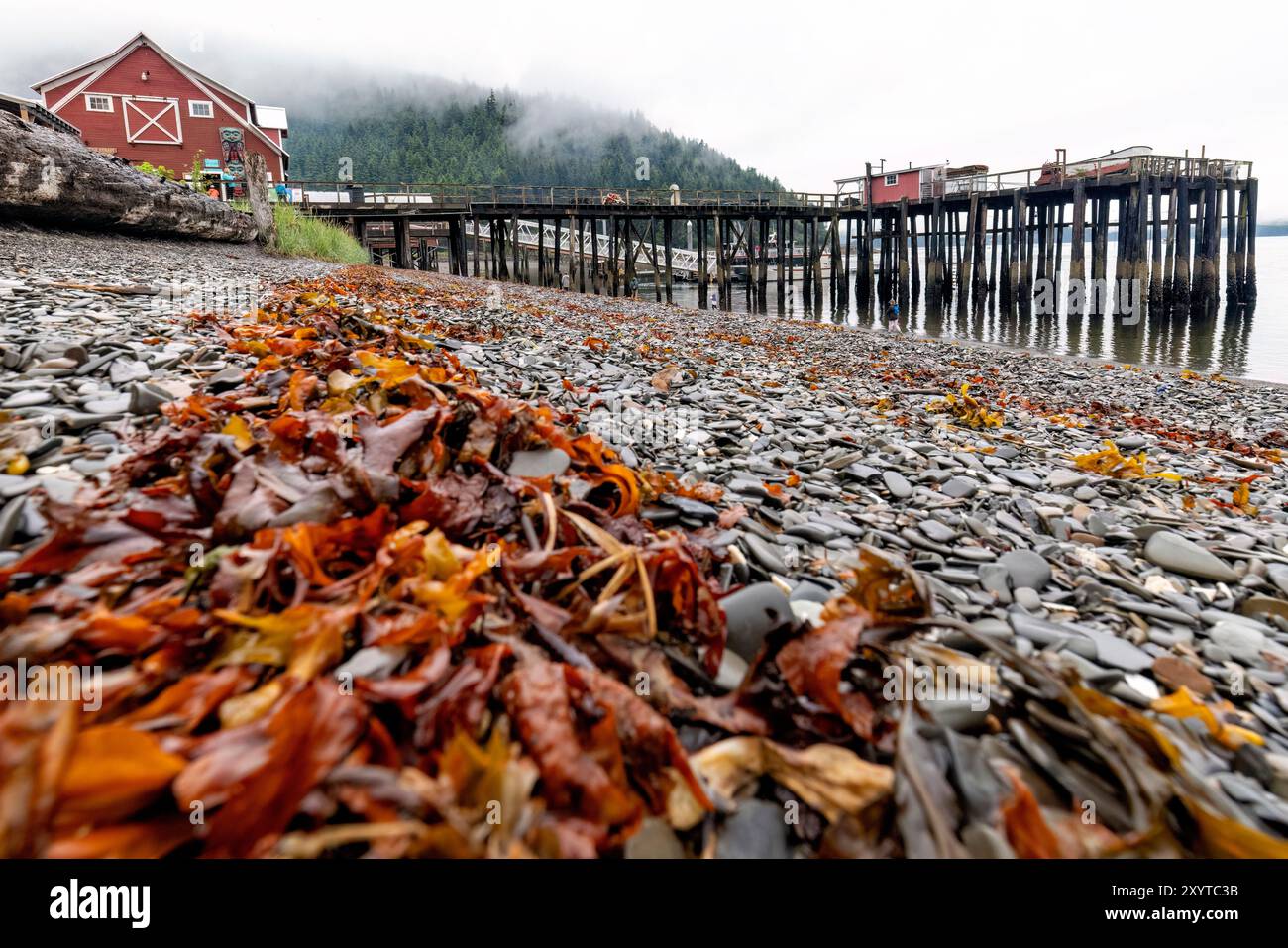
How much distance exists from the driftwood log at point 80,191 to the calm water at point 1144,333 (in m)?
20.8

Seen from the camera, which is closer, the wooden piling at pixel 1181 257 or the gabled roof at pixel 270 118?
the wooden piling at pixel 1181 257

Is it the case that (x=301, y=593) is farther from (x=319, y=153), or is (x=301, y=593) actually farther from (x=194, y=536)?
(x=319, y=153)

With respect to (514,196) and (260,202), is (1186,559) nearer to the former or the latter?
(260,202)

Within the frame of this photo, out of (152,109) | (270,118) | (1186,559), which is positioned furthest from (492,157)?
(1186,559)

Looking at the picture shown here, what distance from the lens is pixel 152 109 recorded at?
3269 cm

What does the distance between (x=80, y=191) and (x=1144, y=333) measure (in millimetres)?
29268

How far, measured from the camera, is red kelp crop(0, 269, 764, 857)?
976 millimetres

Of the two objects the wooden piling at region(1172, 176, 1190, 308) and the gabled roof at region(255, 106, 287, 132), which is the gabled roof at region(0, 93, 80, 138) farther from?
the wooden piling at region(1172, 176, 1190, 308)

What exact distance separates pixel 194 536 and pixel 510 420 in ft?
3.58

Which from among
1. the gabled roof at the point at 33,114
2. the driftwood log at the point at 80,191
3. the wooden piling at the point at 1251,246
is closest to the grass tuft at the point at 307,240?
the driftwood log at the point at 80,191

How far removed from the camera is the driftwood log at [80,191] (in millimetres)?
9078

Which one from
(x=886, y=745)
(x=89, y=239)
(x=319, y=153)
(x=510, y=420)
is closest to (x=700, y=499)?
(x=510, y=420)

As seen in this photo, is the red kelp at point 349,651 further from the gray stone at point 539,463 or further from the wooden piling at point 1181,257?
the wooden piling at point 1181,257

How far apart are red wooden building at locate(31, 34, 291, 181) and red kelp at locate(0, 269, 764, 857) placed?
3593 cm
